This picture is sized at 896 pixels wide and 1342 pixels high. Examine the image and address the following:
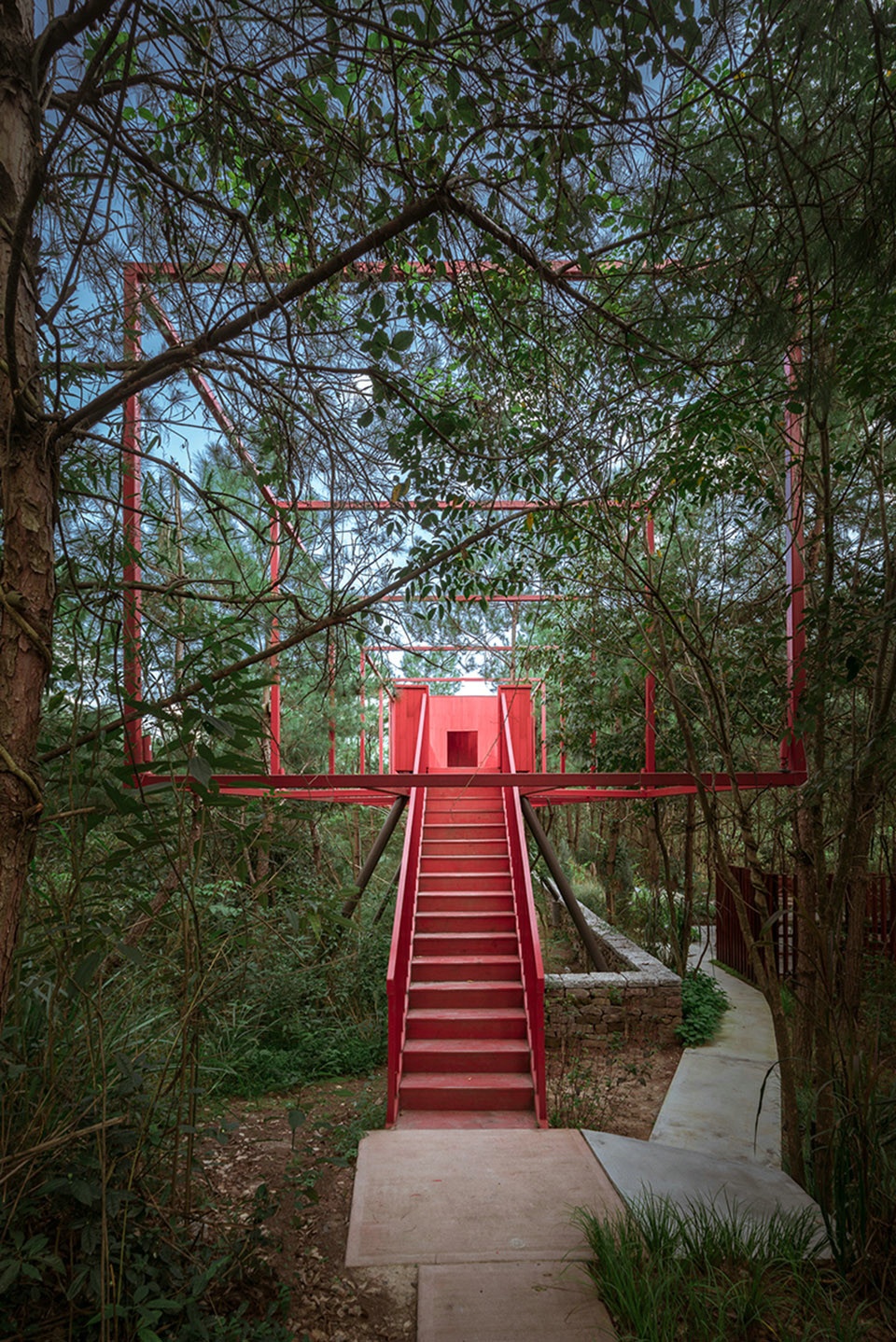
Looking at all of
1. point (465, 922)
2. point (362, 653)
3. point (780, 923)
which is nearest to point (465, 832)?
point (465, 922)

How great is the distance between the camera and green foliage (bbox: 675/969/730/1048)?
761cm

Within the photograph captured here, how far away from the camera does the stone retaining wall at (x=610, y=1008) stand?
294 inches

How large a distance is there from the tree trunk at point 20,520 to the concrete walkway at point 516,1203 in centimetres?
234

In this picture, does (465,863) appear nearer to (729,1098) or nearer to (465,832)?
(465,832)

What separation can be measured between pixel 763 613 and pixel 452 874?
11.8ft

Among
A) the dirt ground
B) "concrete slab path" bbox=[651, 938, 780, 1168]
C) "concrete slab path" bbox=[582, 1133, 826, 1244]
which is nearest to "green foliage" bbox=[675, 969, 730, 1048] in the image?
"concrete slab path" bbox=[651, 938, 780, 1168]

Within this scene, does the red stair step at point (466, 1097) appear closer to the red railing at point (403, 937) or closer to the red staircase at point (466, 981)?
the red staircase at point (466, 981)

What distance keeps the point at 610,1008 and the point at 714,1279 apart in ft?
15.3

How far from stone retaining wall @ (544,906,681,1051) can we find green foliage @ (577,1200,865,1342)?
4017 millimetres

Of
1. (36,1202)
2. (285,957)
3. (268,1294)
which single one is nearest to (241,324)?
(36,1202)

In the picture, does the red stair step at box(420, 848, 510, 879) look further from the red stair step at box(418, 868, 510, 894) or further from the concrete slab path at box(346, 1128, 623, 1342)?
the concrete slab path at box(346, 1128, 623, 1342)

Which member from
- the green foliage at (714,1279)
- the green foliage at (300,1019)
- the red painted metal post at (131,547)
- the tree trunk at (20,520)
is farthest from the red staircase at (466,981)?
the tree trunk at (20,520)

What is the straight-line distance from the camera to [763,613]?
707cm

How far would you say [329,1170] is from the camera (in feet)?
14.7
